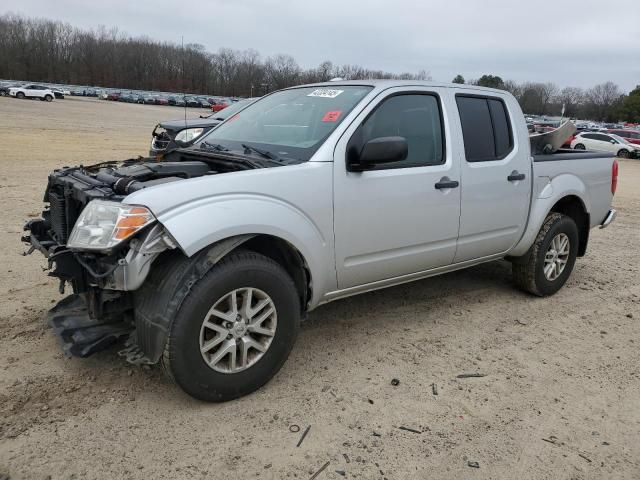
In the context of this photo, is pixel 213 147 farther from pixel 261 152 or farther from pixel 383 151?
pixel 383 151

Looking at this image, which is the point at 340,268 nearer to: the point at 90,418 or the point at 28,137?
the point at 90,418

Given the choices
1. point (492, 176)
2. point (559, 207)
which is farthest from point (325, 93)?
point (559, 207)

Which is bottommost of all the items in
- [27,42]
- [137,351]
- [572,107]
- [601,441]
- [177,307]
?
[601,441]

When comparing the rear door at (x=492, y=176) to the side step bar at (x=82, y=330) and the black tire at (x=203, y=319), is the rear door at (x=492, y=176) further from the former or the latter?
the side step bar at (x=82, y=330)

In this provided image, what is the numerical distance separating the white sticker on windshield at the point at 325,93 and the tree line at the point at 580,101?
68777 millimetres

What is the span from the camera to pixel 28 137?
18062 millimetres

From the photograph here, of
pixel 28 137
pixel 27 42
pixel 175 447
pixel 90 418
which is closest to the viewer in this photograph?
pixel 175 447

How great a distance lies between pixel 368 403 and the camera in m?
3.21

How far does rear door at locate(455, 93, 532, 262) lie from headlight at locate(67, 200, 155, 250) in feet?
8.06

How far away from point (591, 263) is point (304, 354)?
14.8 ft

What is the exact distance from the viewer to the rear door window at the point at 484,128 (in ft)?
13.9

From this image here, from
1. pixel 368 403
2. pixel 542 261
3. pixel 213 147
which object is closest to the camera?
pixel 368 403

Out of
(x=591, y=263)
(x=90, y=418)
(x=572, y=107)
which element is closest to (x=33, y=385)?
(x=90, y=418)

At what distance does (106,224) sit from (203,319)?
0.71 metres
